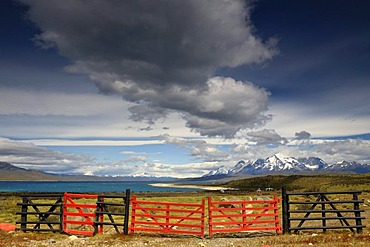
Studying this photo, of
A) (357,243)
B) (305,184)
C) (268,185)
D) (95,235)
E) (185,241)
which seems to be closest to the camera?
(357,243)

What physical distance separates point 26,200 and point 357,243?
71.6ft

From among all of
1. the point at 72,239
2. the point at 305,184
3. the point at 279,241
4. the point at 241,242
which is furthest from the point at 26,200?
the point at 305,184

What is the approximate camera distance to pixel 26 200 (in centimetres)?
2453

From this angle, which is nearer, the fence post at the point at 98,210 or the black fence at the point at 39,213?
the fence post at the point at 98,210

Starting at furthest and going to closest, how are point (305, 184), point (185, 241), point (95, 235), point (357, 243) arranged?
1. point (305, 184)
2. point (95, 235)
3. point (185, 241)
4. point (357, 243)

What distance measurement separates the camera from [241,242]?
20.8 meters

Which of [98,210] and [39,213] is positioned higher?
[98,210]

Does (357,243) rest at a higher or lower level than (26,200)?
lower

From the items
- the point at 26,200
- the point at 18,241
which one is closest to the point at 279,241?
the point at 18,241

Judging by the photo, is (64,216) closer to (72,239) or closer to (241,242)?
(72,239)

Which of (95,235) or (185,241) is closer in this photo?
(185,241)

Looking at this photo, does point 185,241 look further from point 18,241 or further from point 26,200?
point 26,200

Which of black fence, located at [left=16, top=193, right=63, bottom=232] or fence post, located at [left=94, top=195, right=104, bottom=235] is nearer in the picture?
fence post, located at [left=94, top=195, right=104, bottom=235]

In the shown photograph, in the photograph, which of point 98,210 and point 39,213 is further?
point 39,213
